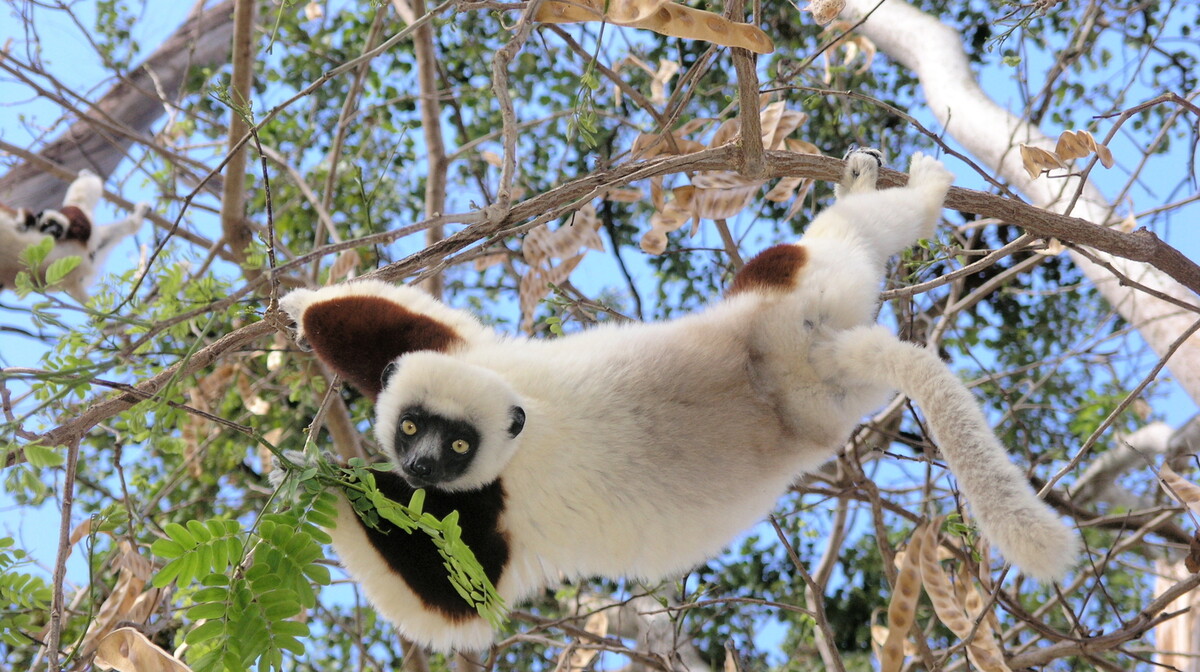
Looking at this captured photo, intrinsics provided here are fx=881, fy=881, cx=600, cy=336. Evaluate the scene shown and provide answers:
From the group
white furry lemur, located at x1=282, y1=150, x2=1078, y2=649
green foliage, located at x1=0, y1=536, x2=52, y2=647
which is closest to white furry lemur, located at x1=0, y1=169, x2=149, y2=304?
green foliage, located at x1=0, y1=536, x2=52, y2=647

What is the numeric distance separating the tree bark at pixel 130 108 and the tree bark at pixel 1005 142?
480cm

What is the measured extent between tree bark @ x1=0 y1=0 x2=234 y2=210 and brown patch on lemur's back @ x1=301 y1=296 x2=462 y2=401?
510 cm

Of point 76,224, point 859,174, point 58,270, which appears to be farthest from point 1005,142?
point 76,224

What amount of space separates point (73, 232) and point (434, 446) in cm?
586

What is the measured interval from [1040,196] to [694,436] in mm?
3222

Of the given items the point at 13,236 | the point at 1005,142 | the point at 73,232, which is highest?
the point at 1005,142

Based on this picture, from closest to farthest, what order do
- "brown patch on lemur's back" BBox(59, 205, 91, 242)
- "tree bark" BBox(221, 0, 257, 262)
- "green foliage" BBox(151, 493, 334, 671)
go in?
"green foliage" BBox(151, 493, 334, 671) < "tree bark" BBox(221, 0, 257, 262) < "brown patch on lemur's back" BBox(59, 205, 91, 242)

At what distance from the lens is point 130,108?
21.8 feet

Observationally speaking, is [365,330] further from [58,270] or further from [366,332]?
[58,270]

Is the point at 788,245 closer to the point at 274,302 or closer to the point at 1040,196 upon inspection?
the point at 274,302

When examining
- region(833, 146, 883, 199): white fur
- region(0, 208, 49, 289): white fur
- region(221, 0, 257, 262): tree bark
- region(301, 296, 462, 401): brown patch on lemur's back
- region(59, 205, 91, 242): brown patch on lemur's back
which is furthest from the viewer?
region(59, 205, 91, 242): brown patch on lemur's back

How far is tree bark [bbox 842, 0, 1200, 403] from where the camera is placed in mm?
3869

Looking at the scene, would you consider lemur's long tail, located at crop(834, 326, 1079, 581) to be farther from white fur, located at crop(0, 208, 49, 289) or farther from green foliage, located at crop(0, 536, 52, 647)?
white fur, located at crop(0, 208, 49, 289)

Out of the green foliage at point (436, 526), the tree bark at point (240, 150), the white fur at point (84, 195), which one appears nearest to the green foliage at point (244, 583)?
the green foliage at point (436, 526)
